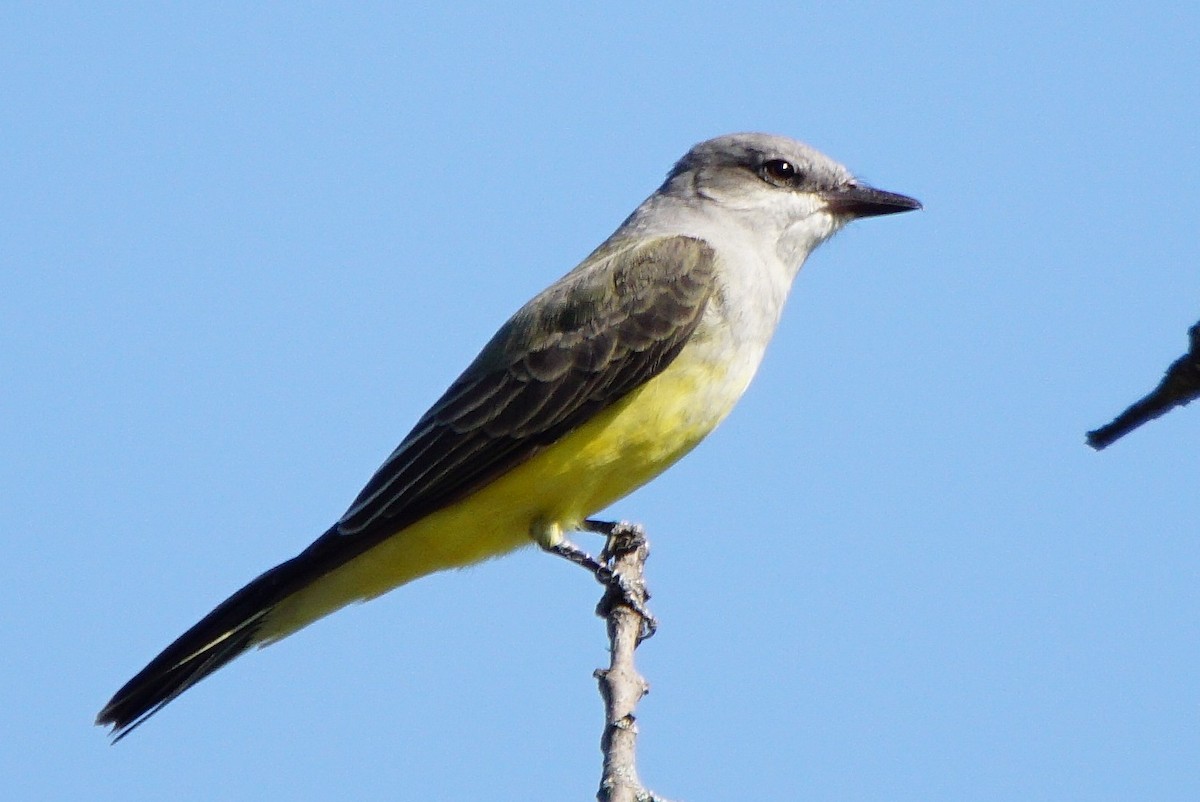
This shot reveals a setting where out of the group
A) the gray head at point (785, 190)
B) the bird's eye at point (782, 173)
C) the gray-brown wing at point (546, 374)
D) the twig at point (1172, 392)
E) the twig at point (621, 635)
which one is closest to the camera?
the twig at point (1172, 392)

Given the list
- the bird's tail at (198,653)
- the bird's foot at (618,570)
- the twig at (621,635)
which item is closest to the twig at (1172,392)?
the twig at (621,635)

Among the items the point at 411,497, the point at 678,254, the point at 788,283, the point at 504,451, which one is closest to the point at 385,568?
the point at 411,497

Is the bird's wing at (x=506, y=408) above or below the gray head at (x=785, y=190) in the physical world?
below

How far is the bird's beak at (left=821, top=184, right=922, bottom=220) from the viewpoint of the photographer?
7.12m

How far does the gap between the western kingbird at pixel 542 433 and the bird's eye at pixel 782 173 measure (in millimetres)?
706

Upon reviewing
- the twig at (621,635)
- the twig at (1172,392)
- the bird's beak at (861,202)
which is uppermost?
the bird's beak at (861,202)

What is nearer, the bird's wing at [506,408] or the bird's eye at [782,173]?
the bird's wing at [506,408]

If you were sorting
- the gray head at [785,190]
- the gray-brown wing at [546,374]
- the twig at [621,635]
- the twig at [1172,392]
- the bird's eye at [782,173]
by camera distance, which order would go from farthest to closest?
the bird's eye at [782,173] < the gray head at [785,190] < the gray-brown wing at [546,374] < the twig at [621,635] < the twig at [1172,392]

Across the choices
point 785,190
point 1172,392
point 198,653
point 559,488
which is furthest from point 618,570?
point 1172,392

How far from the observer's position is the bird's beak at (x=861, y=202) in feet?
23.4

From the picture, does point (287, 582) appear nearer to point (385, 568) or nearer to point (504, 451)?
point (385, 568)

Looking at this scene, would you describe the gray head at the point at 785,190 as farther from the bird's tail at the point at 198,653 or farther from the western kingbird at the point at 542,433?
the bird's tail at the point at 198,653

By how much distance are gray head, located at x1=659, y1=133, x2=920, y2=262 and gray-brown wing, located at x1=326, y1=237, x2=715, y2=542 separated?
2.13ft

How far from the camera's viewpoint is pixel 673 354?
587 cm
